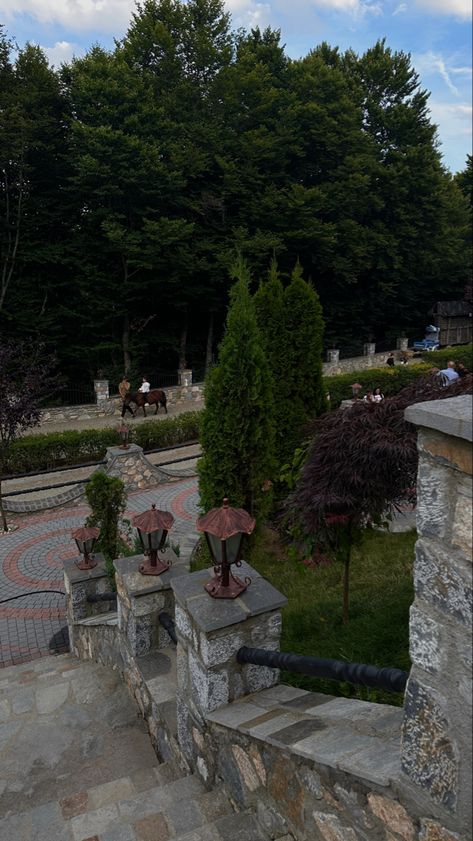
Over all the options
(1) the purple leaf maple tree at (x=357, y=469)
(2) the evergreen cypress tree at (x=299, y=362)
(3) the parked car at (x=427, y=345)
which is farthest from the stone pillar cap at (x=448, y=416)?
(3) the parked car at (x=427, y=345)

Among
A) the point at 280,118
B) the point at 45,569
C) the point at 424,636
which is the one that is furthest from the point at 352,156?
the point at 424,636

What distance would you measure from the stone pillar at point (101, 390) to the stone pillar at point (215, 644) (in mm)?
19308

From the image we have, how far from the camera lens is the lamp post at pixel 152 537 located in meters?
4.48

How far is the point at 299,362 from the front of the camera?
31.6 ft

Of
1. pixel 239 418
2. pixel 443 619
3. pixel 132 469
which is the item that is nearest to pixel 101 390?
pixel 132 469

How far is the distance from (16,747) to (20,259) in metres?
22.3

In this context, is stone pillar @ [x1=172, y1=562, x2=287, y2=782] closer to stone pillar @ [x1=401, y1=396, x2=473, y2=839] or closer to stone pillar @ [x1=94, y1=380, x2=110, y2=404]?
stone pillar @ [x1=401, y1=396, x2=473, y2=839]

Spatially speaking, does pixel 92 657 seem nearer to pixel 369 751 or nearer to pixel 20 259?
pixel 369 751

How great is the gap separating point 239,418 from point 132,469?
7105 millimetres

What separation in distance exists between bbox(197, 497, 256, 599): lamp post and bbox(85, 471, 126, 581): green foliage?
4.22 m

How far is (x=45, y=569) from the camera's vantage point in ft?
32.6

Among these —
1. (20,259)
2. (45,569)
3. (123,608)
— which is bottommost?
(45,569)

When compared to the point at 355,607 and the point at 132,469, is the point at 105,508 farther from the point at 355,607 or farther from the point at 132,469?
the point at 132,469

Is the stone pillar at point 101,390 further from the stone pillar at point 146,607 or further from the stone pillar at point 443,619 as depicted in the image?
the stone pillar at point 443,619
